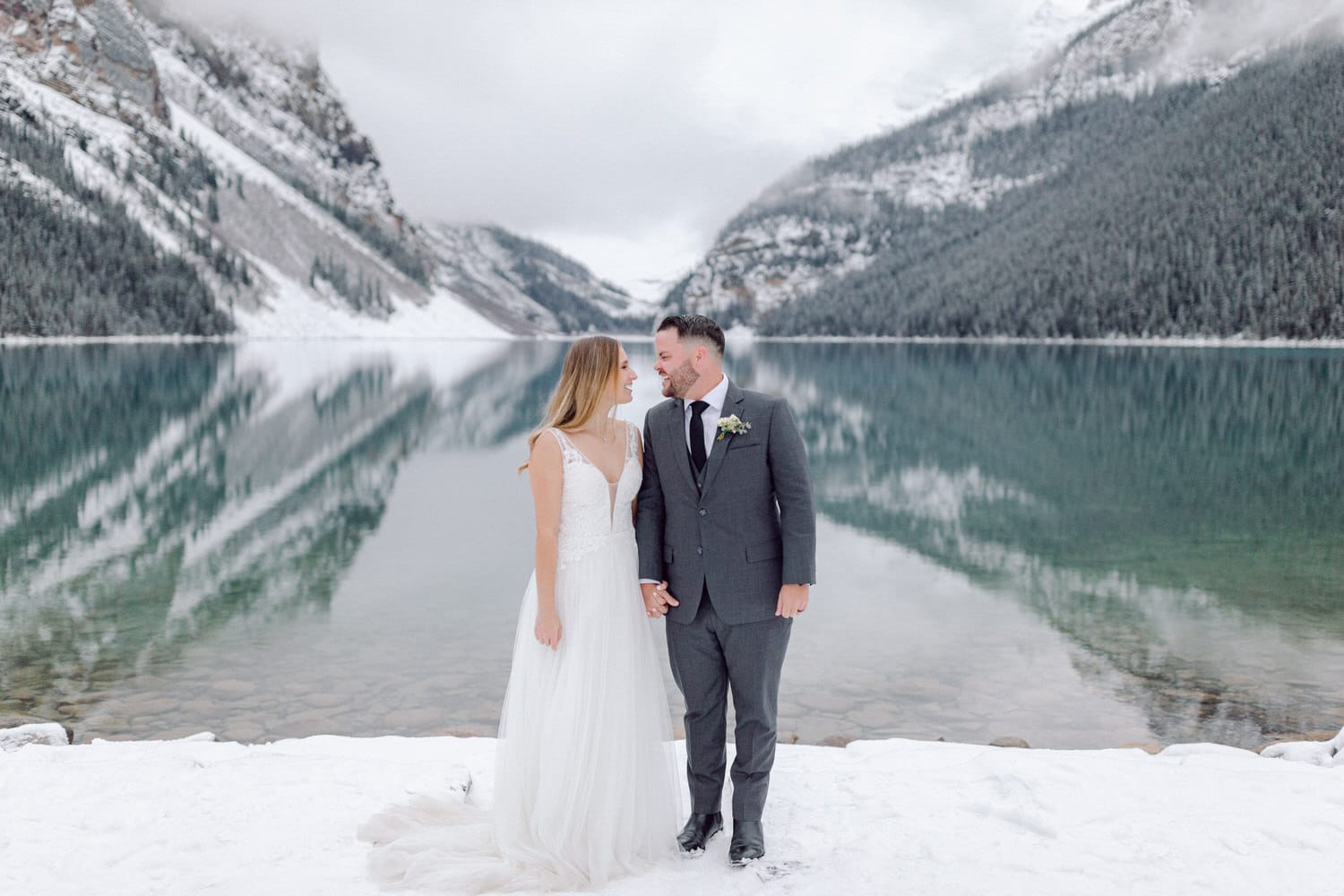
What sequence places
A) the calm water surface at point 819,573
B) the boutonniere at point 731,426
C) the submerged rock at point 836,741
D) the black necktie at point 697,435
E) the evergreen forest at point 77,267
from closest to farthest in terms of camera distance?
the boutonniere at point 731,426
the black necktie at point 697,435
the submerged rock at point 836,741
the calm water surface at point 819,573
the evergreen forest at point 77,267

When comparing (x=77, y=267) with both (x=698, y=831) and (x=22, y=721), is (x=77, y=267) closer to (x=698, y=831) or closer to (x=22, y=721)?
(x=22, y=721)

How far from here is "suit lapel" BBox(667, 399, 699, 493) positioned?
480 centimetres

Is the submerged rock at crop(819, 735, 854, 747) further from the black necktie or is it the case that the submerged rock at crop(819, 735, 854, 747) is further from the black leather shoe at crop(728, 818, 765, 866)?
the black necktie

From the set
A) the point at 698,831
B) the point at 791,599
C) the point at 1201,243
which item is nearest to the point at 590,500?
the point at 791,599

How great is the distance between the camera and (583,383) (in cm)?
477

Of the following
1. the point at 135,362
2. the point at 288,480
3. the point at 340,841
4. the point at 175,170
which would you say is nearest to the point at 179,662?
the point at 340,841

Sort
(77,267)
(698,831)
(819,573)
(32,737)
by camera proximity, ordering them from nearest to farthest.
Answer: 1. (698,831)
2. (32,737)
3. (819,573)
4. (77,267)

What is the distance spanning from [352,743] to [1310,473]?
23.4 metres

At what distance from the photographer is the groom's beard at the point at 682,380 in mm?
4711

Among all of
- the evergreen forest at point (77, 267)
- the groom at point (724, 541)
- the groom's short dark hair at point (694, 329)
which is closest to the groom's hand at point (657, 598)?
the groom at point (724, 541)

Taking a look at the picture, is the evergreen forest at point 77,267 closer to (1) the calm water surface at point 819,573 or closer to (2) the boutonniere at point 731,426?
(1) the calm water surface at point 819,573

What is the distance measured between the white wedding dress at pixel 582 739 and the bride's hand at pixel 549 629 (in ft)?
0.23

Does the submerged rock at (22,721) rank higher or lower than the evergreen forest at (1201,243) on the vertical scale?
lower

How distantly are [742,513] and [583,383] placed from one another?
1.02 metres
